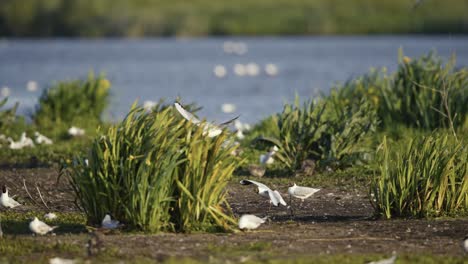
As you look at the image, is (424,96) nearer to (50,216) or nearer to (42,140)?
(42,140)

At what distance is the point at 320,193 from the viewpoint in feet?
34.0

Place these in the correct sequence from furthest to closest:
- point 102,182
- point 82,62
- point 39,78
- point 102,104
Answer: point 82,62 → point 39,78 → point 102,104 → point 102,182

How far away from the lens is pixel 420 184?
854cm

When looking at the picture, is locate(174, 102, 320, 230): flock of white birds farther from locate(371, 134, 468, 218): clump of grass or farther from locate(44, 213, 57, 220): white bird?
locate(44, 213, 57, 220): white bird

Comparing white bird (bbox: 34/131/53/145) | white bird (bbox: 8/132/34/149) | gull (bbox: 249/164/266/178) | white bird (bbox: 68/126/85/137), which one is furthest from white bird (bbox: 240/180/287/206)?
white bird (bbox: 68/126/85/137)

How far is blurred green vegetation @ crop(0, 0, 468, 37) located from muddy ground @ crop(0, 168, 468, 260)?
66.6 m

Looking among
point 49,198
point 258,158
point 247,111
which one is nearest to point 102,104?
point 258,158

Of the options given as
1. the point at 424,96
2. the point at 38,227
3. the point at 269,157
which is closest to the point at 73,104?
the point at 269,157

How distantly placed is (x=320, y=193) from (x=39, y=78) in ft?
106

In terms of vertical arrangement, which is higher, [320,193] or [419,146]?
[419,146]

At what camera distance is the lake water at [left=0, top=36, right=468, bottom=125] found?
98.8 feet

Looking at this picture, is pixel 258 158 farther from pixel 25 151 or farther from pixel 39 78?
pixel 39 78

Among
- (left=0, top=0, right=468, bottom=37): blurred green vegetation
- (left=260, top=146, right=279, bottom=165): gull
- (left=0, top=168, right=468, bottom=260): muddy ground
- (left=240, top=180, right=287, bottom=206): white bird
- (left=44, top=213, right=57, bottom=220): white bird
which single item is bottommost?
(left=0, top=168, right=468, bottom=260): muddy ground

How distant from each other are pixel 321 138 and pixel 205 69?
3576 cm
